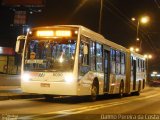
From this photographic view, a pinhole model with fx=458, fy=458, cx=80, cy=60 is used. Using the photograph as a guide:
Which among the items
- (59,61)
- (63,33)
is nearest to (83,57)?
(59,61)

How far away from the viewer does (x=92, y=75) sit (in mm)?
21250

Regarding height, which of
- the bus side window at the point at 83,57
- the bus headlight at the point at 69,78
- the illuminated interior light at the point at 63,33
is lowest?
the bus headlight at the point at 69,78

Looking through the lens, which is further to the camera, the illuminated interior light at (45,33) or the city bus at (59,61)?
the illuminated interior light at (45,33)

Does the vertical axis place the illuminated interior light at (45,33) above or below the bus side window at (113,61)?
above

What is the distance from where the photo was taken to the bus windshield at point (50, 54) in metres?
19.2

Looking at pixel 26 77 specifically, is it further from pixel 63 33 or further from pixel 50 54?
pixel 63 33

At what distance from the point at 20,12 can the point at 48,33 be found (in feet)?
134

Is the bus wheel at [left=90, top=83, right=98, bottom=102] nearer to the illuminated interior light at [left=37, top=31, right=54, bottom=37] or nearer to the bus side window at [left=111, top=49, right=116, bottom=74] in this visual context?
the illuminated interior light at [left=37, top=31, right=54, bottom=37]

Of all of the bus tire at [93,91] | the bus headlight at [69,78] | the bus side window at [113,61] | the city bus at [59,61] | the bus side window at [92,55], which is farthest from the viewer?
the bus side window at [113,61]

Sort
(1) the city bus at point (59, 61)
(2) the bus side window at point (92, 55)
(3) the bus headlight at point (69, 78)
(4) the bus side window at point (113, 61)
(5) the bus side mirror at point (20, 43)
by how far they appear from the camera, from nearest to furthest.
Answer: (3) the bus headlight at point (69, 78) < (1) the city bus at point (59, 61) < (5) the bus side mirror at point (20, 43) < (2) the bus side window at point (92, 55) < (4) the bus side window at point (113, 61)

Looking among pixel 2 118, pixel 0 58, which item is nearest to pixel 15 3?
pixel 0 58

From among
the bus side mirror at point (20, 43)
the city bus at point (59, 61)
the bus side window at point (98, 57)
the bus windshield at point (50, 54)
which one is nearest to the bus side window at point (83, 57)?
the city bus at point (59, 61)

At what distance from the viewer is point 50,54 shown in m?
19.4

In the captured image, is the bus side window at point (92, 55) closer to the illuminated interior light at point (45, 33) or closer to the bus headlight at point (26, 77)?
the illuminated interior light at point (45, 33)
